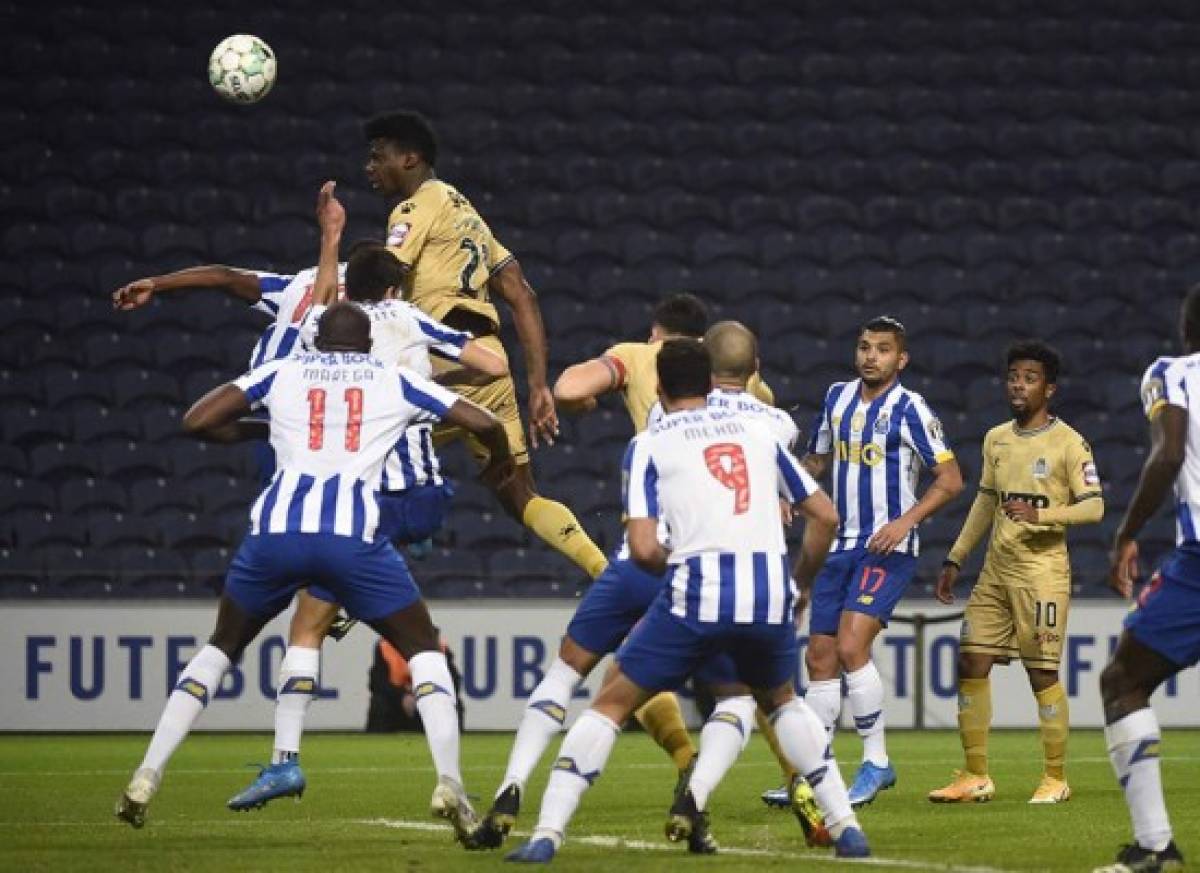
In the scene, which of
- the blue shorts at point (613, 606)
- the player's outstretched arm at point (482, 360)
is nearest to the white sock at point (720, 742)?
the blue shorts at point (613, 606)

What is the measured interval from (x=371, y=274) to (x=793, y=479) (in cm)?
240

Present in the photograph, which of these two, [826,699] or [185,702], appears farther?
[826,699]

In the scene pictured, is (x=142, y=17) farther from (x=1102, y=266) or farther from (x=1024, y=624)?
(x=1024, y=624)

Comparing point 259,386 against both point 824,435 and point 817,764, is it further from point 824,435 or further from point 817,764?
point 824,435

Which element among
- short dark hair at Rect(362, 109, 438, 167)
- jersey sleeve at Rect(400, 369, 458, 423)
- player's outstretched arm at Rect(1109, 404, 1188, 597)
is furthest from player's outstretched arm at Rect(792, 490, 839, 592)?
short dark hair at Rect(362, 109, 438, 167)

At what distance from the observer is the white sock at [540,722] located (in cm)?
757

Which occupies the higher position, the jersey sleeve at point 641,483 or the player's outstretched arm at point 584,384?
the player's outstretched arm at point 584,384

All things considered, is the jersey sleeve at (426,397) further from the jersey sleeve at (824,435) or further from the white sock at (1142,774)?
the jersey sleeve at (824,435)

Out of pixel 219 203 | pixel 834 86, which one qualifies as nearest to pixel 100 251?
pixel 219 203

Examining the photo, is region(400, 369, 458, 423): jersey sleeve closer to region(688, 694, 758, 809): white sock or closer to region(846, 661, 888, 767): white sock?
region(688, 694, 758, 809): white sock

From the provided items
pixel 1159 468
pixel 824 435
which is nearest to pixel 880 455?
pixel 824 435

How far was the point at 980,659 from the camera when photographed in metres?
10.6

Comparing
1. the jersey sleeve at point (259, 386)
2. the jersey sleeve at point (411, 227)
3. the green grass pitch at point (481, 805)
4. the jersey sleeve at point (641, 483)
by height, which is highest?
the jersey sleeve at point (411, 227)

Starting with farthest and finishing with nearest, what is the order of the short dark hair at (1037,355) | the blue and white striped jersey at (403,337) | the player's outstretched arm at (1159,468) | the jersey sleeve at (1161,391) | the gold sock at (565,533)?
the short dark hair at (1037,355) < the gold sock at (565,533) < the blue and white striped jersey at (403,337) < the jersey sleeve at (1161,391) < the player's outstretched arm at (1159,468)
